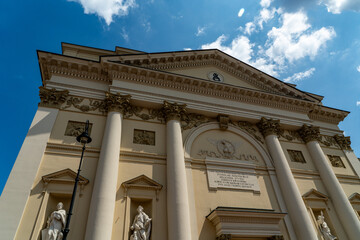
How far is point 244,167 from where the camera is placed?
12.7 meters

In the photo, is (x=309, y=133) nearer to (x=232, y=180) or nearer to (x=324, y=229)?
(x=324, y=229)

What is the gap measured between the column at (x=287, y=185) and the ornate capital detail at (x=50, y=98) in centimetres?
1189

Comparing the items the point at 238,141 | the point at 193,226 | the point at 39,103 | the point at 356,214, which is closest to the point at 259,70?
the point at 238,141

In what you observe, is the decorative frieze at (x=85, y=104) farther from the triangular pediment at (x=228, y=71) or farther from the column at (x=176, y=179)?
the triangular pediment at (x=228, y=71)

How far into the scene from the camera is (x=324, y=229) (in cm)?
1161

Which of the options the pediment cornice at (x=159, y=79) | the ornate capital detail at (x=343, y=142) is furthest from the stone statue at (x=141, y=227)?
the ornate capital detail at (x=343, y=142)

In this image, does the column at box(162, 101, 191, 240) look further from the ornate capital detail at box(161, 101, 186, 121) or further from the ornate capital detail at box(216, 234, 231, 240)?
the ornate capital detail at box(216, 234, 231, 240)

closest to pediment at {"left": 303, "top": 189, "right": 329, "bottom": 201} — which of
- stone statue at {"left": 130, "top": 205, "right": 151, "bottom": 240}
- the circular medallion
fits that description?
the circular medallion

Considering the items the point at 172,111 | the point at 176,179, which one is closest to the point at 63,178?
the point at 176,179

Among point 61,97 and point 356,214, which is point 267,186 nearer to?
point 356,214

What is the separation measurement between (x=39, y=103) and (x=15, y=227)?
594cm

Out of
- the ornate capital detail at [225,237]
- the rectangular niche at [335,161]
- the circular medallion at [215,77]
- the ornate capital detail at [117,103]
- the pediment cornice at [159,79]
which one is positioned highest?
the circular medallion at [215,77]

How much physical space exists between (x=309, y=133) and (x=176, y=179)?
10.4m

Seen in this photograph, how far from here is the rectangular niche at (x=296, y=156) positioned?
1450 centimetres
